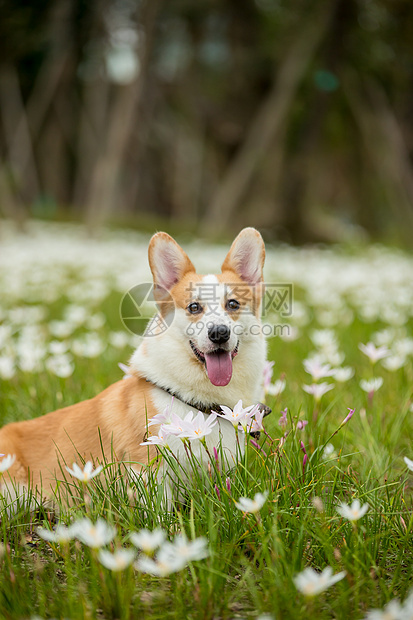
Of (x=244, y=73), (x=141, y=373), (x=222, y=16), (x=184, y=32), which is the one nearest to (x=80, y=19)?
(x=184, y=32)

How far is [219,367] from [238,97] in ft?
65.8

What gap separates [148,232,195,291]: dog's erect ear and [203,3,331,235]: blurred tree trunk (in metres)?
13.3

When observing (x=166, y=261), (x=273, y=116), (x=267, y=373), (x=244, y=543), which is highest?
(x=273, y=116)

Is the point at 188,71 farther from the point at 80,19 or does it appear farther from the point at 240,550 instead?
the point at 240,550

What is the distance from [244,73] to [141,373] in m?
19.7

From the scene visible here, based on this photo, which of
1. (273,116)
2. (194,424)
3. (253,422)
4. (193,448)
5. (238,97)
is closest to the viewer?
(194,424)

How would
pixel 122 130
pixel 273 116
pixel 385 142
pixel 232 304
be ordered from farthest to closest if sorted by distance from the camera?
pixel 385 142 → pixel 273 116 → pixel 122 130 → pixel 232 304

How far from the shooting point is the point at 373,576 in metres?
1.89

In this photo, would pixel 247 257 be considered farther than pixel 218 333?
Yes

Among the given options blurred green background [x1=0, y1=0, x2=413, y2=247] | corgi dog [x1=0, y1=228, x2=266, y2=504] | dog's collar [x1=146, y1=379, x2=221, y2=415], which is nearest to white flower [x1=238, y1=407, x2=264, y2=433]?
corgi dog [x1=0, y1=228, x2=266, y2=504]

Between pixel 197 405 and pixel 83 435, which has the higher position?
pixel 197 405

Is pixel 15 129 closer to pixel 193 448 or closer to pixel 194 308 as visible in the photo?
pixel 194 308

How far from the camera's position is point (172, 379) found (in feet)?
8.46

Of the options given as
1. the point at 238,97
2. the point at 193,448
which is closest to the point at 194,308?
the point at 193,448
